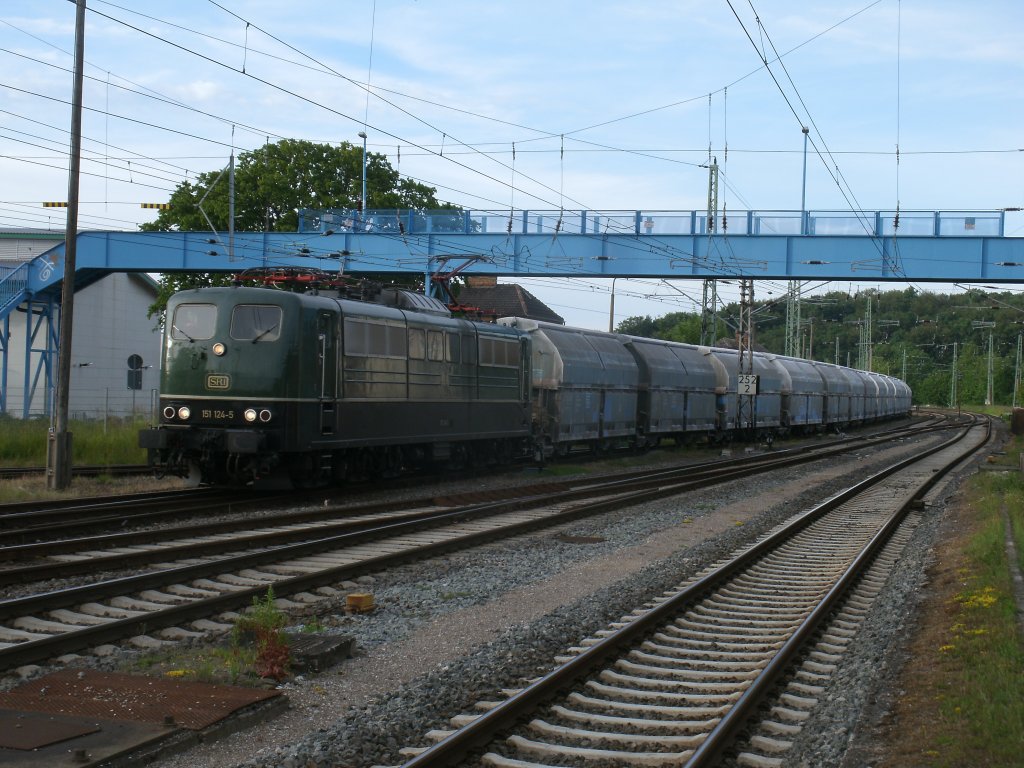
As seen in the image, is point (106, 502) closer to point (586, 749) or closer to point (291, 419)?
point (291, 419)

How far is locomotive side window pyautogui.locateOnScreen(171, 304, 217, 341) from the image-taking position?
1670 centimetres

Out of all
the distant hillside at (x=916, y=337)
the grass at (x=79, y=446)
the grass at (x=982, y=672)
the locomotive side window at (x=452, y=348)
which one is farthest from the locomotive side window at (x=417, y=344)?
the distant hillside at (x=916, y=337)

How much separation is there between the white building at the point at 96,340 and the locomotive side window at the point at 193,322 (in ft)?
84.9

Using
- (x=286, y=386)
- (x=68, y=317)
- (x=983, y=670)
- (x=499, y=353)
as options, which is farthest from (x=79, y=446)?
(x=983, y=670)

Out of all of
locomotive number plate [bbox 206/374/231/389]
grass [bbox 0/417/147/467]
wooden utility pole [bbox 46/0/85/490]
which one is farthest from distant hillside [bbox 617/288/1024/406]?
locomotive number plate [bbox 206/374/231/389]

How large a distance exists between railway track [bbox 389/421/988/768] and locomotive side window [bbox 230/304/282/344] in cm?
786

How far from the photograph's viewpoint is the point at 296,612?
30.5 ft

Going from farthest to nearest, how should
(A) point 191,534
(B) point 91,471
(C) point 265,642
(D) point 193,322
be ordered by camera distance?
(B) point 91,471 → (D) point 193,322 → (A) point 191,534 → (C) point 265,642

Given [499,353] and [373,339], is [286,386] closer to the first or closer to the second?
[373,339]

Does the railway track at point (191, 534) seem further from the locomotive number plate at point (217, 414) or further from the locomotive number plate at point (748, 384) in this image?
the locomotive number plate at point (748, 384)

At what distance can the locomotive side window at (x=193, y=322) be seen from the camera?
54.8ft

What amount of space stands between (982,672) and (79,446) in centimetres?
2098

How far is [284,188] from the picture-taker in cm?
4941

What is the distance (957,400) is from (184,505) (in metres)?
124
